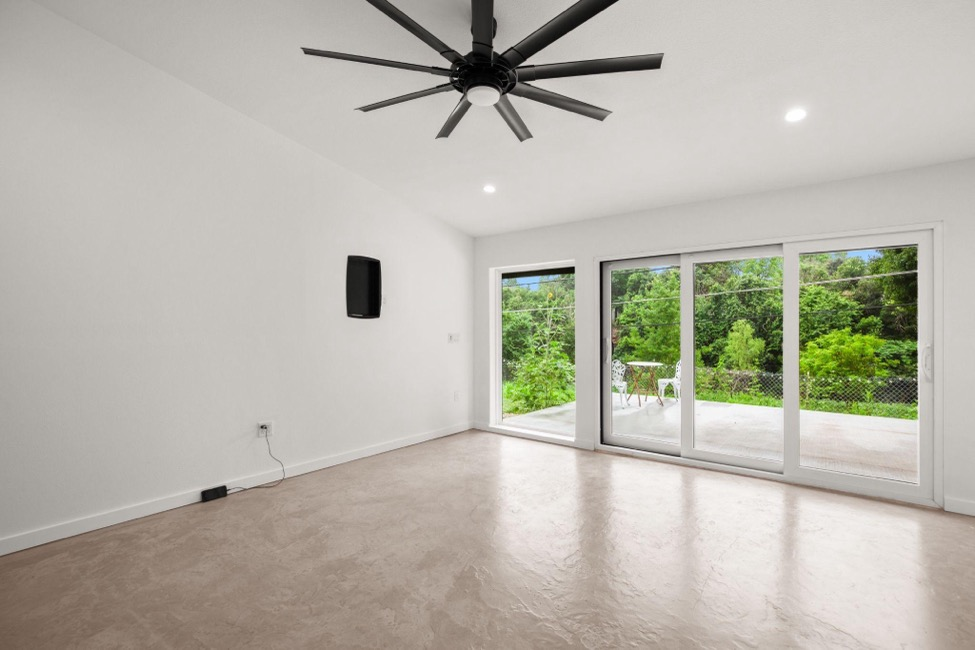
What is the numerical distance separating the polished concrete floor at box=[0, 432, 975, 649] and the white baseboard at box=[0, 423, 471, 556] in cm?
8

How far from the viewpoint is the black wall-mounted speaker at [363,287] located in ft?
14.3

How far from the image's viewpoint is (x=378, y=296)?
4.55 m

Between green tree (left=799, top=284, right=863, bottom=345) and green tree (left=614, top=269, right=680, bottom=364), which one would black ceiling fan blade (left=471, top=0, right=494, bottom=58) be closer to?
green tree (left=614, top=269, right=680, bottom=364)

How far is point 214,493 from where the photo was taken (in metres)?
3.35

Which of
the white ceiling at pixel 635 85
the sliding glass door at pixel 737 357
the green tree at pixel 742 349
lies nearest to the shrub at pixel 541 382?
Result: the sliding glass door at pixel 737 357

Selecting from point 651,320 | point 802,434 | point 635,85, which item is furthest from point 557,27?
point 802,434

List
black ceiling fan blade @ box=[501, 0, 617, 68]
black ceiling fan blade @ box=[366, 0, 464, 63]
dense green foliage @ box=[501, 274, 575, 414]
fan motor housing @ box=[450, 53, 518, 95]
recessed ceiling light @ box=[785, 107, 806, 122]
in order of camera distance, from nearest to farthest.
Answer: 1. black ceiling fan blade @ box=[501, 0, 617, 68]
2. black ceiling fan blade @ box=[366, 0, 464, 63]
3. fan motor housing @ box=[450, 53, 518, 95]
4. recessed ceiling light @ box=[785, 107, 806, 122]
5. dense green foliage @ box=[501, 274, 575, 414]

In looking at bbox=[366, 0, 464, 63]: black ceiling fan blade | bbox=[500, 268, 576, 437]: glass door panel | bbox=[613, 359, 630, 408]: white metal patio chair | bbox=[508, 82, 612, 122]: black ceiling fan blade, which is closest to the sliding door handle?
bbox=[613, 359, 630, 408]: white metal patio chair

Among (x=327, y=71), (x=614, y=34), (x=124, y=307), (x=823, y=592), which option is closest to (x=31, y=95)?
(x=124, y=307)

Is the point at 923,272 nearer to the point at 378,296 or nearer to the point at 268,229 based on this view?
the point at 378,296

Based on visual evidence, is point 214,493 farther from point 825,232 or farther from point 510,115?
point 825,232

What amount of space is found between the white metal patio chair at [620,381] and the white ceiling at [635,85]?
5.78 feet

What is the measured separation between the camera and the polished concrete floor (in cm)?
187

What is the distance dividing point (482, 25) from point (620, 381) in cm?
381
